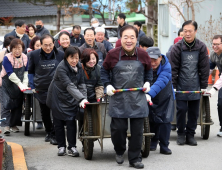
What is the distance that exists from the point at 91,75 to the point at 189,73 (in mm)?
1666

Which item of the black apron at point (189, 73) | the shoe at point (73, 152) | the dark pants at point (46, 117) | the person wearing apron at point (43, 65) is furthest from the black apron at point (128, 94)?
the dark pants at point (46, 117)

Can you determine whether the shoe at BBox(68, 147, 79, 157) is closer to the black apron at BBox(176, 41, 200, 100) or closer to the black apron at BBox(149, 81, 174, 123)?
the black apron at BBox(149, 81, 174, 123)

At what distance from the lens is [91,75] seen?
8031 mm

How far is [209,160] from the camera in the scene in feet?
24.5

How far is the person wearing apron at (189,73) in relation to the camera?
848 centimetres

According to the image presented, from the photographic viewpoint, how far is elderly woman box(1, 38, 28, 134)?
9.66m

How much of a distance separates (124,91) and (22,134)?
12.8 feet

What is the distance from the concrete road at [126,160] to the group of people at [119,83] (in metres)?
0.18

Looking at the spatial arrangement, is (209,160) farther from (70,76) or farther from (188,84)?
(70,76)

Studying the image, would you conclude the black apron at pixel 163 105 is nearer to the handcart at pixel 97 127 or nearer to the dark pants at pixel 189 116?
the handcart at pixel 97 127

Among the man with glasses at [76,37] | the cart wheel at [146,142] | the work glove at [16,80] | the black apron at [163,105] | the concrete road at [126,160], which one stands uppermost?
the man with glasses at [76,37]

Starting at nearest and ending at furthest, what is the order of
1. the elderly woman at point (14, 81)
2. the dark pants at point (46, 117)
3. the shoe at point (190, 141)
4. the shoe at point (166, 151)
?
the shoe at point (166, 151), the shoe at point (190, 141), the dark pants at point (46, 117), the elderly woman at point (14, 81)

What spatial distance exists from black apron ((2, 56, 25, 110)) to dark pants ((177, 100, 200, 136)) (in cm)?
313

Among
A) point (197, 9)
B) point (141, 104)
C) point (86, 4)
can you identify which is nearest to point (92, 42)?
point (141, 104)
